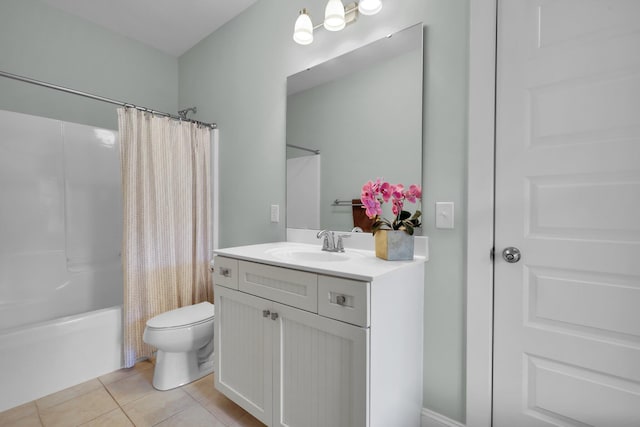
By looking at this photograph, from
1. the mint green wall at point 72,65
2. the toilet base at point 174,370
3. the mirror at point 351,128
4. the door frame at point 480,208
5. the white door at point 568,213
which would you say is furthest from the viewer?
the mint green wall at point 72,65

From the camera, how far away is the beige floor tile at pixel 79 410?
4.91 ft

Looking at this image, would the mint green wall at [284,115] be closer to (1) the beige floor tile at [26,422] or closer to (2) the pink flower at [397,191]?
(2) the pink flower at [397,191]

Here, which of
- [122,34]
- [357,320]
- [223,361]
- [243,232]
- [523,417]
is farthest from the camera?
[122,34]

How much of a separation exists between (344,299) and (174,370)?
1.36 metres

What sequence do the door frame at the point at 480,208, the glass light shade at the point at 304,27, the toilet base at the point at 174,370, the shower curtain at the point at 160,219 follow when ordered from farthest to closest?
the shower curtain at the point at 160,219 < the toilet base at the point at 174,370 < the glass light shade at the point at 304,27 < the door frame at the point at 480,208

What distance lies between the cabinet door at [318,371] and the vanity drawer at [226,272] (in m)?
0.33

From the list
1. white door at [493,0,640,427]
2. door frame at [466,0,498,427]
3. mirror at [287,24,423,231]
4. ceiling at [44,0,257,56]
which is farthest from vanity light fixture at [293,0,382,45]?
ceiling at [44,0,257,56]

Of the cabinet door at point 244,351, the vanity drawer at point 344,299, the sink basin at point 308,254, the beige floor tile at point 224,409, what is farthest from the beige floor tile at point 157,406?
the vanity drawer at point 344,299

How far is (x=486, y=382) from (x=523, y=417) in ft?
0.52

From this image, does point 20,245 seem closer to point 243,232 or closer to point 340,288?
point 243,232

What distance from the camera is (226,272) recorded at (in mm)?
1546

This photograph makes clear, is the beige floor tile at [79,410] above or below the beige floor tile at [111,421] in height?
above

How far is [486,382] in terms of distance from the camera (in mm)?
1220

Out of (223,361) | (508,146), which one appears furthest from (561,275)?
(223,361)
